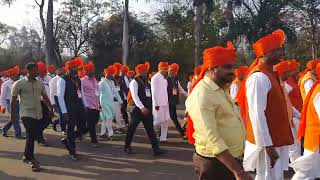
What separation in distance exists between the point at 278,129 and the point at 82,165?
485 centimetres

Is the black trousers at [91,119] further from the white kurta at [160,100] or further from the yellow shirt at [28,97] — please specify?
the yellow shirt at [28,97]

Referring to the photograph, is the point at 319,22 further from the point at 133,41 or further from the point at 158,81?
the point at 158,81

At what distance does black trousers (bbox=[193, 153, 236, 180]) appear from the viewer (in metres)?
4.26

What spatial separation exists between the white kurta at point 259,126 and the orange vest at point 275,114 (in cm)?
8

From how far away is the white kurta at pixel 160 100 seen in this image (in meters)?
11.5

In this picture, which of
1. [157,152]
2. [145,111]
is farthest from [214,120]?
[157,152]

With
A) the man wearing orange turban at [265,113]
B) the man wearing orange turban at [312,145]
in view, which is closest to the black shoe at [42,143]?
the man wearing orange turban at [265,113]

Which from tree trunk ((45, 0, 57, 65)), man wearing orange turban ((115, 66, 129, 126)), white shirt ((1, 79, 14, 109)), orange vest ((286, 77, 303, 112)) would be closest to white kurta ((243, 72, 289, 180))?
orange vest ((286, 77, 303, 112))

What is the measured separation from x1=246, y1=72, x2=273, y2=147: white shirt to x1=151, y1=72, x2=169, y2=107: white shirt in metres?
5.95

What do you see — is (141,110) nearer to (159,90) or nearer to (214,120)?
(159,90)

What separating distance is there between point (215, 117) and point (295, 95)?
16.0 ft

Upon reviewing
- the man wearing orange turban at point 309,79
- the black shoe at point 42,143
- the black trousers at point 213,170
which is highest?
the man wearing orange turban at point 309,79

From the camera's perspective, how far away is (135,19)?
39.6 metres

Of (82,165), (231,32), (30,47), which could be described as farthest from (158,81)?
(30,47)
